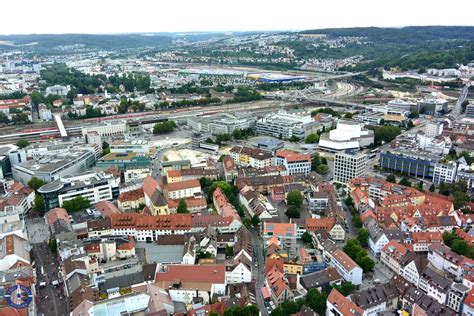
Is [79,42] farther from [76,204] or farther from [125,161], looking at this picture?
[76,204]

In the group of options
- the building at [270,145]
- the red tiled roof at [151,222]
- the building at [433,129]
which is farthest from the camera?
the building at [433,129]

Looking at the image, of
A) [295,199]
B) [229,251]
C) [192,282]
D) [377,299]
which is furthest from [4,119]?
[377,299]

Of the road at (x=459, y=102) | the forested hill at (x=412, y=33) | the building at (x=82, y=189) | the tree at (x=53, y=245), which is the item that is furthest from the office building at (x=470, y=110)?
the forested hill at (x=412, y=33)

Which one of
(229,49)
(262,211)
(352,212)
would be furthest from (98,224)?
(229,49)

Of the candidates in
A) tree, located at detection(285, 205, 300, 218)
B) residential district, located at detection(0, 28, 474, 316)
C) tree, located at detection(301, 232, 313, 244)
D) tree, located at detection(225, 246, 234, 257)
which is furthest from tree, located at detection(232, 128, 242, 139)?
tree, located at detection(225, 246, 234, 257)

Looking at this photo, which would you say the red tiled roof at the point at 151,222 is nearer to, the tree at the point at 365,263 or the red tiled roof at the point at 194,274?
the red tiled roof at the point at 194,274
